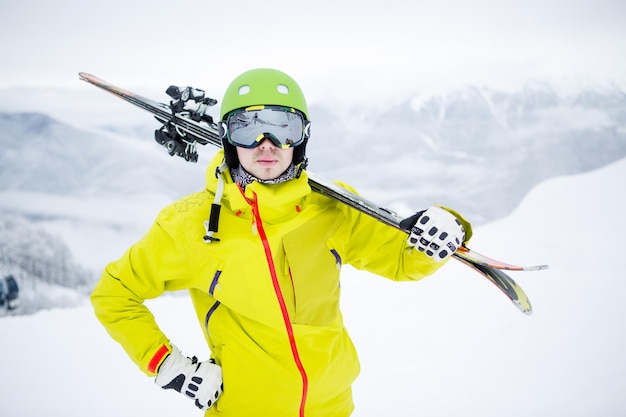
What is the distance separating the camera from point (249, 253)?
4.55 feet

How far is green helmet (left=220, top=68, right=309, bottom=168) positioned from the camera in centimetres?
150

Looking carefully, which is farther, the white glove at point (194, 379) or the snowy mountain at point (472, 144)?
the snowy mountain at point (472, 144)

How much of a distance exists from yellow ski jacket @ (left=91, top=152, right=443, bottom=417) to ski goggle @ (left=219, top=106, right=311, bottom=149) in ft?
0.47

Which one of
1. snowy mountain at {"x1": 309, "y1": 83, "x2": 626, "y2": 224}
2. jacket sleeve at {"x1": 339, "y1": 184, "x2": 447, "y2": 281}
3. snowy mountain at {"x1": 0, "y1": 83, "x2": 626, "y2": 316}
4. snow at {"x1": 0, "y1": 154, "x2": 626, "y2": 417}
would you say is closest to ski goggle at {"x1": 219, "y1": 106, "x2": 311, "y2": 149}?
jacket sleeve at {"x1": 339, "y1": 184, "x2": 447, "y2": 281}

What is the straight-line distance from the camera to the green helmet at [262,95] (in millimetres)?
1499

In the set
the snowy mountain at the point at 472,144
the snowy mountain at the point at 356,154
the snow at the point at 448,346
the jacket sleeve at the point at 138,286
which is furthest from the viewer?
the snowy mountain at the point at 356,154

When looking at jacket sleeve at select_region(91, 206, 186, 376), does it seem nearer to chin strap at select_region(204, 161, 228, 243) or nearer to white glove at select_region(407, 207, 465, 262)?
chin strap at select_region(204, 161, 228, 243)

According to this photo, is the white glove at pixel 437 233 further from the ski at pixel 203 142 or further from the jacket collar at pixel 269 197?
the jacket collar at pixel 269 197

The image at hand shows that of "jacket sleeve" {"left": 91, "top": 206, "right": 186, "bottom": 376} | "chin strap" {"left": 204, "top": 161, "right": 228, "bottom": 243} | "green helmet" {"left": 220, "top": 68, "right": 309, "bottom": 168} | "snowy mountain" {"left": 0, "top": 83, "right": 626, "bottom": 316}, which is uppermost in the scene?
"snowy mountain" {"left": 0, "top": 83, "right": 626, "bottom": 316}

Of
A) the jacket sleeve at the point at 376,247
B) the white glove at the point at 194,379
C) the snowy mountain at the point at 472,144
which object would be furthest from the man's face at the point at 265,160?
the snowy mountain at the point at 472,144

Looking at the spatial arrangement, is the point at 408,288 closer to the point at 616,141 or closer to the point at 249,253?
the point at 249,253

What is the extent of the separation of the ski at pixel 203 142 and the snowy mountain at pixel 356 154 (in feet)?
11.7

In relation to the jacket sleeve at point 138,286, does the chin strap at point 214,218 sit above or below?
above

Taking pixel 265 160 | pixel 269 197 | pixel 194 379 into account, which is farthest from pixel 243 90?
pixel 194 379
